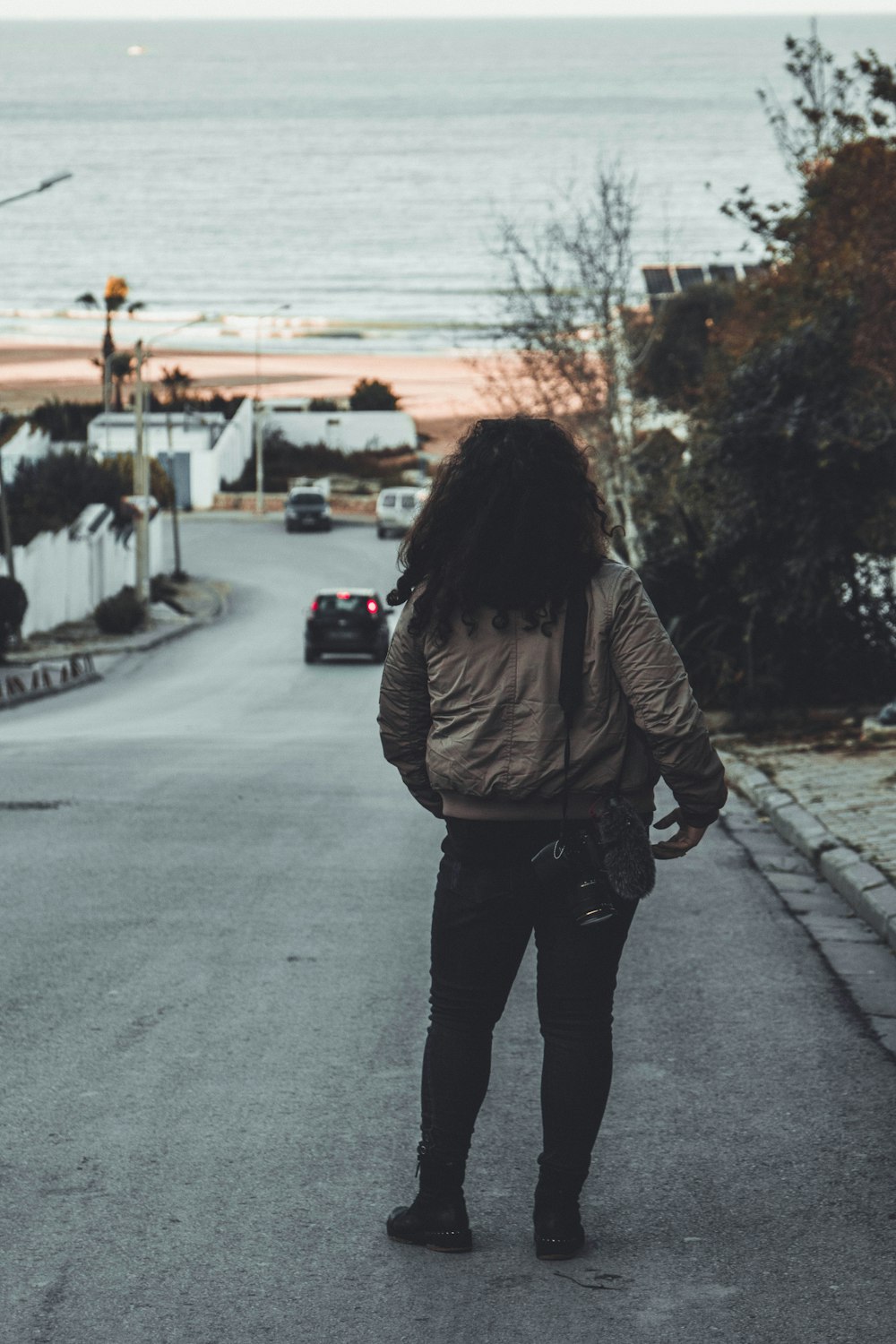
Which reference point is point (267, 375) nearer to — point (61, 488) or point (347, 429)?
point (347, 429)

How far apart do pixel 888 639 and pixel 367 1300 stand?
555 inches

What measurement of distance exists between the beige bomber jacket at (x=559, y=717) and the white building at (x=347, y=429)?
303 ft

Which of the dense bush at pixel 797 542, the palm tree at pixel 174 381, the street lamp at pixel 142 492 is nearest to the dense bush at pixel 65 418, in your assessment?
the palm tree at pixel 174 381

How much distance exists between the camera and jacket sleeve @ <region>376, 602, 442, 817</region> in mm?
4188

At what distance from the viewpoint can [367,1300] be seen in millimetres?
3852

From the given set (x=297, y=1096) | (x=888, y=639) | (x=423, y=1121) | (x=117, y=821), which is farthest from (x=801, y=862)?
(x=888, y=639)

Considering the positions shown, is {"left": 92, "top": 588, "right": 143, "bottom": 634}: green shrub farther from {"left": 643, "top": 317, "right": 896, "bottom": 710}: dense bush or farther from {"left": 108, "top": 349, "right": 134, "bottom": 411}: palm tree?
{"left": 108, "top": 349, "right": 134, "bottom": 411}: palm tree

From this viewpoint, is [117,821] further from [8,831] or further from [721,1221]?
[721,1221]

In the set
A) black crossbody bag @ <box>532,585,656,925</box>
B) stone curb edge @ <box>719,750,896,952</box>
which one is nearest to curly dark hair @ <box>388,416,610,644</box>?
black crossbody bag @ <box>532,585,656,925</box>

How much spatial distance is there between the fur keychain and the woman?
0.06m

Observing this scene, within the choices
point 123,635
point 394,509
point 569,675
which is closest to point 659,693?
point 569,675

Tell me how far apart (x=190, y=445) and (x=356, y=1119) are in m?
79.1

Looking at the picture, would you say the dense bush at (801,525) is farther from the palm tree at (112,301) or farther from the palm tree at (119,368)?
the palm tree at (119,368)

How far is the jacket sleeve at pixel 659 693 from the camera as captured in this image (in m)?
3.98
